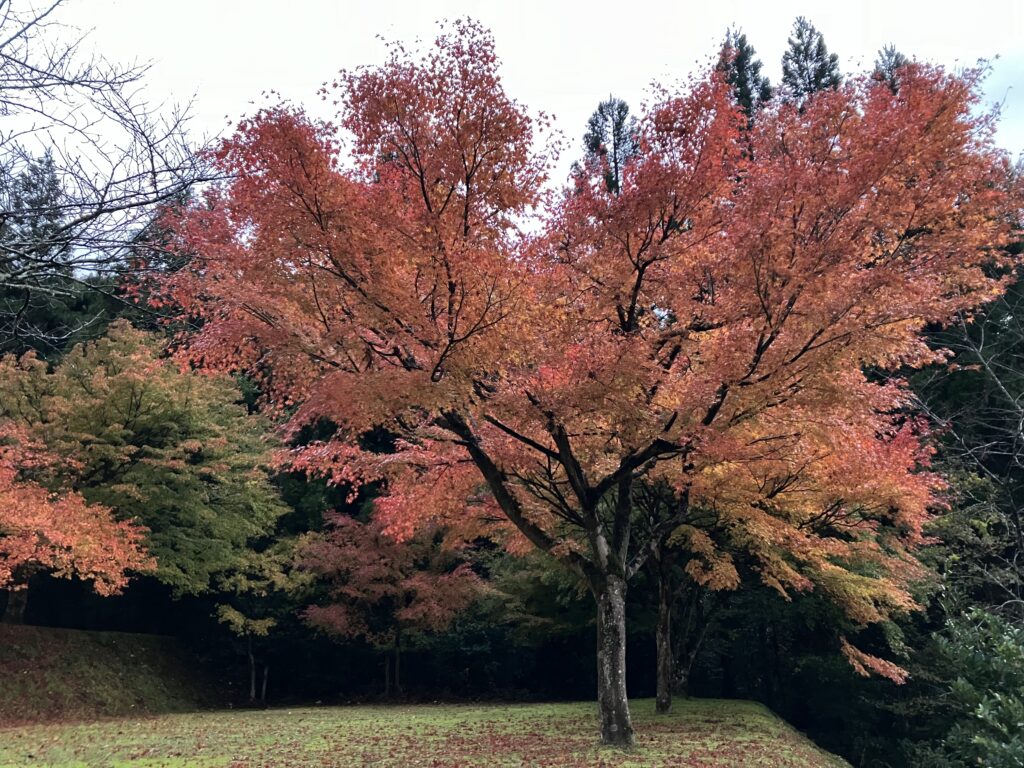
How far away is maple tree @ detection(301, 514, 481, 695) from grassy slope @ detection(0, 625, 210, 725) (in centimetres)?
396

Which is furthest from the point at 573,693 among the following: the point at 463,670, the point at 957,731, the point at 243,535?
the point at 957,731

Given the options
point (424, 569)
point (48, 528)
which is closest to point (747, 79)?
point (424, 569)

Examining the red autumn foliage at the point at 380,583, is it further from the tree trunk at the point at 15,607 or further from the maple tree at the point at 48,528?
the tree trunk at the point at 15,607

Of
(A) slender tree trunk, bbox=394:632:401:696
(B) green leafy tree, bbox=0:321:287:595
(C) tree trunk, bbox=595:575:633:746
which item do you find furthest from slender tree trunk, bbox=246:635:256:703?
(C) tree trunk, bbox=595:575:633:746

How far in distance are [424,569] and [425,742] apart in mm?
11357

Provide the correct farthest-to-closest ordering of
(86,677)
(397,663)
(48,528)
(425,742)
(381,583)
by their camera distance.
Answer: (397,663) → (381,583) → (86,677) → (48,528) → (425,742)

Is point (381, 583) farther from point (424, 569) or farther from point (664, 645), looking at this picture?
point (664, 645)

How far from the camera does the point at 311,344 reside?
6738mm

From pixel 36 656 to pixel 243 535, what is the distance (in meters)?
5.20

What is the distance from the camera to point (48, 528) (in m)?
13.7

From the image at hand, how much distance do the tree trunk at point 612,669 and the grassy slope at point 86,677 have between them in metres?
12.9

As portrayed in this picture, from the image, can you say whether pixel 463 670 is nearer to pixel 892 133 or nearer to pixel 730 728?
pixel 730 728

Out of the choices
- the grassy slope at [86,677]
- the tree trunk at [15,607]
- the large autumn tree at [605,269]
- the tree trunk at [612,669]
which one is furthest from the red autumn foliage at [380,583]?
the large autumn tree at [605,269]

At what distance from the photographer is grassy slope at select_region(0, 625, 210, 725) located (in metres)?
15.3
